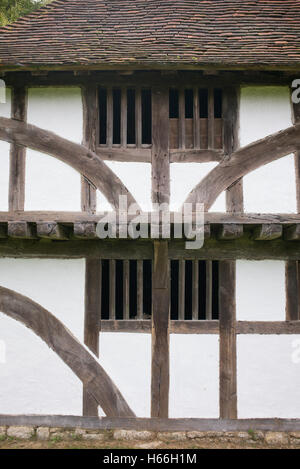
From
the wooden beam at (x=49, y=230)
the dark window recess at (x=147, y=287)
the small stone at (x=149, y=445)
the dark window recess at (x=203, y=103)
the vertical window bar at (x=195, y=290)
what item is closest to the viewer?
the wooden beam at (x=49, y=230)

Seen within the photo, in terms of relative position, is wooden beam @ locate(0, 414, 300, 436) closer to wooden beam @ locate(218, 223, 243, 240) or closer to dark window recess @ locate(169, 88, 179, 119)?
wooden beam @ locate(218, 223, 243, 240)

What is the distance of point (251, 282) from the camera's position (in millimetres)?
5340

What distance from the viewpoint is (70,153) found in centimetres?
513

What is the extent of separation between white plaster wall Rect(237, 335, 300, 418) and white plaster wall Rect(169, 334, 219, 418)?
378mm

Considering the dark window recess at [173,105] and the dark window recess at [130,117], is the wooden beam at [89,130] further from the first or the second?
the dark window recess at [173,105]

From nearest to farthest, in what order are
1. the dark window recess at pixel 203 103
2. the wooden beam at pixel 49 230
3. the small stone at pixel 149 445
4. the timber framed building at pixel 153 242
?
the wooden beam at pixel 49 230
the small stone at pixel 149 445
the timber framed building at pixel 153 242
the dark window recess at pixel 203 103

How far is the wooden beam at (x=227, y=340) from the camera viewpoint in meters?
5.17

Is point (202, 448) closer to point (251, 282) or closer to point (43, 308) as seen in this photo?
point (251, 282)

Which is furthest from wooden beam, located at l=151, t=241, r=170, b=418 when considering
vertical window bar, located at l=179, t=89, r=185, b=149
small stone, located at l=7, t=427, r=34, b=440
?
small stone, located at l=7, t=427, r=34, b=440

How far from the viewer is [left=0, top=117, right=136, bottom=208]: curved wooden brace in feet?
16.7

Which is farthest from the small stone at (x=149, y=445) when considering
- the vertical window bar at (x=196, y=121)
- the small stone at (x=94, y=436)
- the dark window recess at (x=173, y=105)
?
the dark window recess at (x=173, y=105)

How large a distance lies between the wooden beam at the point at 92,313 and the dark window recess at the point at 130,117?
6.37 feet

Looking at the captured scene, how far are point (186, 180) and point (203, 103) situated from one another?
134cm

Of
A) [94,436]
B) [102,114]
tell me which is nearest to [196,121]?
[102,114]
